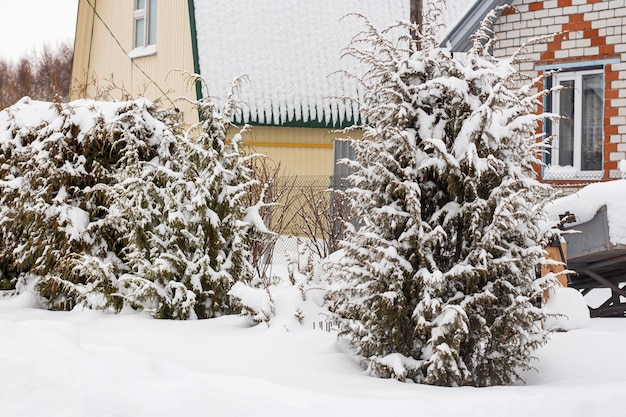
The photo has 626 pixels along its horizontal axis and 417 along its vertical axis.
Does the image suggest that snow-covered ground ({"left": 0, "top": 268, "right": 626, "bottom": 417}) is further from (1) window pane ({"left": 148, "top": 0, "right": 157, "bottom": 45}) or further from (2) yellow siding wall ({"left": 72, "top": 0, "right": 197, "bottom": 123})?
(1) window pane ({"left": 148, "top": 0, "right": 157, "bottom": 45})

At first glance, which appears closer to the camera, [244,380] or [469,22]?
[244,380]

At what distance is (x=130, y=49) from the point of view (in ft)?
68.4

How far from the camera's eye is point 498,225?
17.9 feet

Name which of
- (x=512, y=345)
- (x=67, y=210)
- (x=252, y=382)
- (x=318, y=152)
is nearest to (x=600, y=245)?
(x=512, y=345)

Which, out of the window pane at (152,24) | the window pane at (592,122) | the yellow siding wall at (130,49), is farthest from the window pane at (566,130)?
the window pane at (152,24)

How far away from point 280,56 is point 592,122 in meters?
8.04

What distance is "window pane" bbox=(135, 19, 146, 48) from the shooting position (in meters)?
20.6

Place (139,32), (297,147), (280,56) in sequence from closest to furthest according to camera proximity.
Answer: (297,147) → (280,56) → (139,32)

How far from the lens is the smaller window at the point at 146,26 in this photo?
66.3 feet

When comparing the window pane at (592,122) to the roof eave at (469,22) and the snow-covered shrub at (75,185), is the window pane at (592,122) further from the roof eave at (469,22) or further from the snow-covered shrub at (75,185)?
the snow-covered shrub at (75,185)

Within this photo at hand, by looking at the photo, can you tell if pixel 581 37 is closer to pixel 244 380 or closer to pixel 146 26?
pixel 244 380

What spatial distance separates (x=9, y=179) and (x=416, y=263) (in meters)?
5.37

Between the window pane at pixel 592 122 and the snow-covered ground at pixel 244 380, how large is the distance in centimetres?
664

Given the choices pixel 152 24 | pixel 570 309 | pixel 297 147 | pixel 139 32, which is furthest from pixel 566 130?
pixel 139 32
